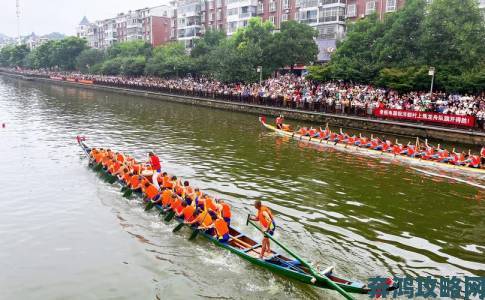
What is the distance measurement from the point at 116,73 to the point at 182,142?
6716 cm

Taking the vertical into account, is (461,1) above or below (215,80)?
above

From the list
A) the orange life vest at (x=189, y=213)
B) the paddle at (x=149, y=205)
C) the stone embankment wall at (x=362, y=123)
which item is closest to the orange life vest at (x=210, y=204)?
the orange life vest at (x=189, y=213)

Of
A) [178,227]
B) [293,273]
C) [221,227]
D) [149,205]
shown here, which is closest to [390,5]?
[149,205]

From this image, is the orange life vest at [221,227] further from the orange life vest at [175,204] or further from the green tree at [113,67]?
the green tree at [113,67]

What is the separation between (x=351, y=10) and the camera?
6291 cm

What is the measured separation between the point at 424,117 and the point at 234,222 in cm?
2369

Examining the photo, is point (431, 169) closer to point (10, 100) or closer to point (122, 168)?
point (122, 168)

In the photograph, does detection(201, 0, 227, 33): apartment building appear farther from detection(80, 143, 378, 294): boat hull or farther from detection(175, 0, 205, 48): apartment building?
detection(80, 143, 378, 294): boat hull

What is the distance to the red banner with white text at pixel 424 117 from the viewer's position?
32.0 m

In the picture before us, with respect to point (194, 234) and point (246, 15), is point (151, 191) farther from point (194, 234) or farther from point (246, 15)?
point (246, 15)

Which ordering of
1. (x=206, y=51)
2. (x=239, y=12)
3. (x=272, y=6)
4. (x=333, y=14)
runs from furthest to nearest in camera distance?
(x=239, y=12), (x=272, y=6), (x=206, y=51), (x=333, y=14)

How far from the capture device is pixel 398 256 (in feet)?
45.9

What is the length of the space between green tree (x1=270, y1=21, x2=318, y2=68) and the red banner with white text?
65.3 feet

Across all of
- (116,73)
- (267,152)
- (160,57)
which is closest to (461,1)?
(267,152)
